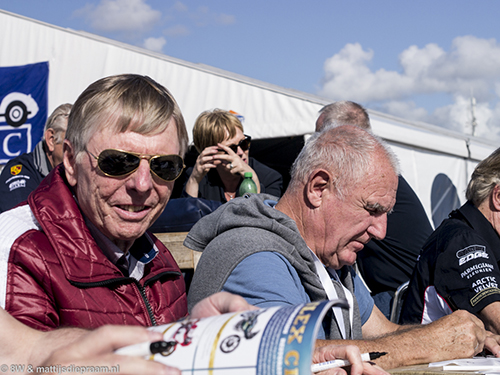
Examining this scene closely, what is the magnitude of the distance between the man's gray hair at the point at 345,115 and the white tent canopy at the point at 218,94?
105 cm

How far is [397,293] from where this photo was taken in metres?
3.20

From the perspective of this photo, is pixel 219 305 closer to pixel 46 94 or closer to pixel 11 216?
pixel 11 216

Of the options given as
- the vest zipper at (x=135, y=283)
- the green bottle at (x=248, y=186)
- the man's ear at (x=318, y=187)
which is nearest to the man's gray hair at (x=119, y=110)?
the vest zipper at (x=135, y=283)

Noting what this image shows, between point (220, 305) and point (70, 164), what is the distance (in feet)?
2.66

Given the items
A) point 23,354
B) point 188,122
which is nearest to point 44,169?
point 188,122

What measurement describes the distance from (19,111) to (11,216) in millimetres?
5726

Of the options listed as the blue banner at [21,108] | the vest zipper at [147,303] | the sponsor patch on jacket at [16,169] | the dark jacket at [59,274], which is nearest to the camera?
the dark jacket at [59,274]

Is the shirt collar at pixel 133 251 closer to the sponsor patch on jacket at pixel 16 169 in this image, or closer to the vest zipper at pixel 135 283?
the vest zipper at pixel 135 283

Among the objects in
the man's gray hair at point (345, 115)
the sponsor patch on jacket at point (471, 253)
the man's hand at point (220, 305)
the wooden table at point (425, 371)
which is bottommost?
the wooden table at point (425, 371)

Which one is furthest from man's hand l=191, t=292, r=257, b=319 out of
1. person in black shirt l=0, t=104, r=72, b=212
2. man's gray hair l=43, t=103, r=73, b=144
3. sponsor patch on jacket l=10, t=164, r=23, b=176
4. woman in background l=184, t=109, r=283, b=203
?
sponsor patch on jacket l=10, t=164, r=23, b=176

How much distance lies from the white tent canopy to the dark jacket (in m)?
4.18

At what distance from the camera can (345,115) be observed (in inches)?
167

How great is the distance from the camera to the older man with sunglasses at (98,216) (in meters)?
1.34

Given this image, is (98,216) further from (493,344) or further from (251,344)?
(493,344)
